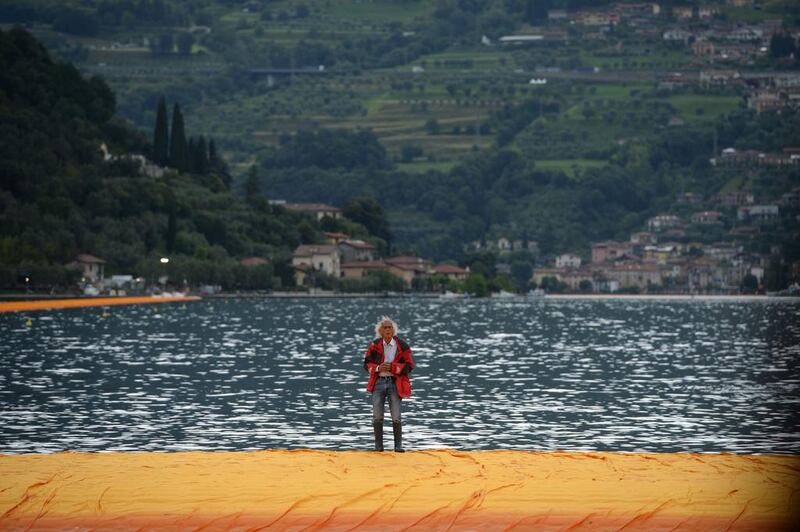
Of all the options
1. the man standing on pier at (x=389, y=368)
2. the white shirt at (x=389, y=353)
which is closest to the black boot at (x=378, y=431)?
the man standing on pier at (x=389, y=368)

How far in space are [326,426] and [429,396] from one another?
11586mm

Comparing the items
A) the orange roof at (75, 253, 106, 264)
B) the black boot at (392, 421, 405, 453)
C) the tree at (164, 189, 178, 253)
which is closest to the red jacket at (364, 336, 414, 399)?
the black boot at (392, 421, 405, 453)

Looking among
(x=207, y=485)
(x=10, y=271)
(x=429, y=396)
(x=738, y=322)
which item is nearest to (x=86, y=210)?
(x=10, y=271)

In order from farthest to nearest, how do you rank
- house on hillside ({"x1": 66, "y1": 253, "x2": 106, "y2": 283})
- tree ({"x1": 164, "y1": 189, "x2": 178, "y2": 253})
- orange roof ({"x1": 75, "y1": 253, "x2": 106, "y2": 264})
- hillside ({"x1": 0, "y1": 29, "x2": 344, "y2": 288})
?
tree ({"x1": 164, "y1": 189, "x2": 178, "y2": 253}) → orange roof ({"x1": 75, "y1": 253, "x2": 106, "y2": 264}) → house on hillside ({"x1": 66, "y1": 253, "x2": 106, "y2": 283}) → hillside ({"x1": 0, "y1": 29, "x2": 344, "y2": 288})

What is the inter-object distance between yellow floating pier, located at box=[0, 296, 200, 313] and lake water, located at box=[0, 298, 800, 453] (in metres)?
32.7

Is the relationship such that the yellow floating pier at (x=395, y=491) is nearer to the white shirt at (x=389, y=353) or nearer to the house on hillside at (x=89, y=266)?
the white shirt at (x=389, y=353)

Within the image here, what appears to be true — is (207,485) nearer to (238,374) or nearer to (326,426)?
(326,426)

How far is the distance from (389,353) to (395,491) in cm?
297

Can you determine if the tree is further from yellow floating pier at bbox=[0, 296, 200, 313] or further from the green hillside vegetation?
yellow floating pier at bbox=[0, 296, 200, 313]

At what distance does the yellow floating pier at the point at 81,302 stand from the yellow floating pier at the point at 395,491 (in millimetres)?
115509

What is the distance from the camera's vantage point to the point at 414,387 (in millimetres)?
56062

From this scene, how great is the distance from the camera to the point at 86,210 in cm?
18812

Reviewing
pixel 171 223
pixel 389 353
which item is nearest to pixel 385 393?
pixel 389 353

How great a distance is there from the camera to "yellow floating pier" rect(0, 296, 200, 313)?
146475mm
